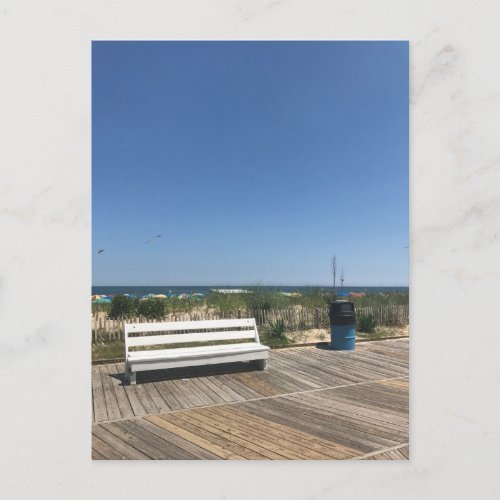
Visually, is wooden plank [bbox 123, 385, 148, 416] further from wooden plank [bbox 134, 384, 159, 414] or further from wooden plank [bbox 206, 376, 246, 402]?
wooden plank [bbox 206, 376, 246, 402]

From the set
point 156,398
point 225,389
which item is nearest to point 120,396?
point 156,398

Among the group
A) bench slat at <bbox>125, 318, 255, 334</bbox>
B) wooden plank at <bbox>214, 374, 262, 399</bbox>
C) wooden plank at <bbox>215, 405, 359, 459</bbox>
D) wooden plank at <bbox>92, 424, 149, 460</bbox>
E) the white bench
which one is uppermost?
bench slat at <bbox>125, 318, 255, 334</bbox>

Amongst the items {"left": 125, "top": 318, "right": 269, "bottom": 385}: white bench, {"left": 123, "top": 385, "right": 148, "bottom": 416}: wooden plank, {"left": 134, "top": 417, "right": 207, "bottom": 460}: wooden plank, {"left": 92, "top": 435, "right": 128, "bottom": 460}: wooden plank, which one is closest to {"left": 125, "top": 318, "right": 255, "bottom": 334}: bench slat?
Answer: {"left": 125, "top": 318, "right": 269, "bottom": 385}: white bench

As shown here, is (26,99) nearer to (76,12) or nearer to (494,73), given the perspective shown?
(76,12)

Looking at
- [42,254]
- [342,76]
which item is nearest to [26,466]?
[42,254]

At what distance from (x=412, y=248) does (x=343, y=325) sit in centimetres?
469

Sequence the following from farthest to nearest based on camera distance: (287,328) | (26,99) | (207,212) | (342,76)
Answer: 1. (207,212)
2. (287,328)
3. (342,76)
4. (26,99)

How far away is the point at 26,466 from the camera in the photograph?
1855 millimetres

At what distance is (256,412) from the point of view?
343 centimetres

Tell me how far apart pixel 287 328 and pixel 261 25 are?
6.87 metres

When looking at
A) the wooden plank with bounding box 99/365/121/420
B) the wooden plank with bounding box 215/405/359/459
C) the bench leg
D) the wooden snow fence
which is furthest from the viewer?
the wooden snow fence

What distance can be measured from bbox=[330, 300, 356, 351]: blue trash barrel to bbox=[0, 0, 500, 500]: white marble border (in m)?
4.40

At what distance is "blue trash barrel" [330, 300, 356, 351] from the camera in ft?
20.6

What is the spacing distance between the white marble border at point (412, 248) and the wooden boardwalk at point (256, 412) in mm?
715
